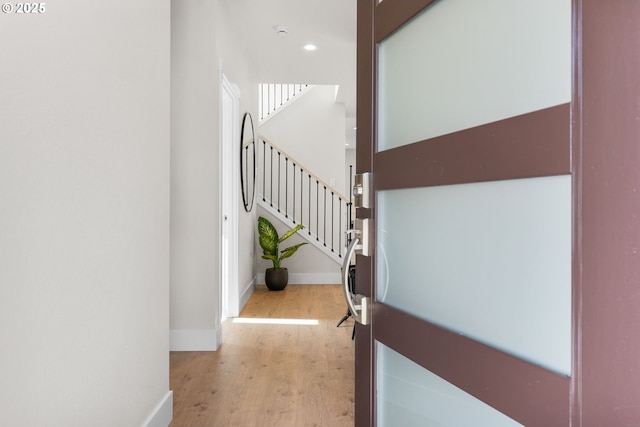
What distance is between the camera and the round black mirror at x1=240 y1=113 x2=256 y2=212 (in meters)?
4.37

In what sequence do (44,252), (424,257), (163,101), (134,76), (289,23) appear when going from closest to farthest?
(424,257)
(44,252)
(134,76)
(163,101)
(289,23)

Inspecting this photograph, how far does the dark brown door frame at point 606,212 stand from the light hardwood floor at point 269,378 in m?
1.65

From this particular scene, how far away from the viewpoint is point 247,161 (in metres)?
4.79

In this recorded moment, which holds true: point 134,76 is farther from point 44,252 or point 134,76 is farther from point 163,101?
point 44,252

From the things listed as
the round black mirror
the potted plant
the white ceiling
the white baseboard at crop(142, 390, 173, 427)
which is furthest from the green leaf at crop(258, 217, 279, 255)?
the white baseboard at crop(142, 390, 173, 427)

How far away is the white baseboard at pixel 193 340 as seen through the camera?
9.68 feet

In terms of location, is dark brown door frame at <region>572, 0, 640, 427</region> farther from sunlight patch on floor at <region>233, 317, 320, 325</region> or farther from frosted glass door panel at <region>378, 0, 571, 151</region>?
sunlight patch on floor at <region>233, 317, 320, 325</region>

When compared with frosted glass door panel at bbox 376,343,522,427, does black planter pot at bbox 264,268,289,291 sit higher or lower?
lower

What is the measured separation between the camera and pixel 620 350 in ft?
1.56

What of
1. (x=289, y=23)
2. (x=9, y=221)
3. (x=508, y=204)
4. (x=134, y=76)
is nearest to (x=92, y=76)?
(x=134, y=76)

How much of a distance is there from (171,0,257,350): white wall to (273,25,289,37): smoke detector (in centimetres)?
86

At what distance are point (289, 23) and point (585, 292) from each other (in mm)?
3661

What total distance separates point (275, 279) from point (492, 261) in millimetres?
4639

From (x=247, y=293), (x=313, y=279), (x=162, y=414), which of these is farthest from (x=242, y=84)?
(x=162, y=414)
